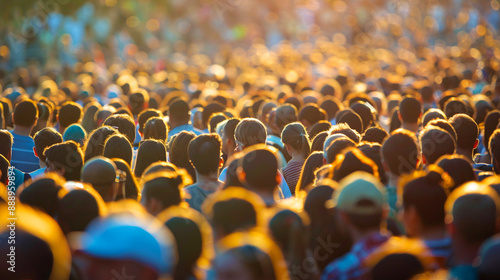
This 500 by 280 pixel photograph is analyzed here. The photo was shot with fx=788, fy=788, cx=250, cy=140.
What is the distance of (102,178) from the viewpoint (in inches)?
242

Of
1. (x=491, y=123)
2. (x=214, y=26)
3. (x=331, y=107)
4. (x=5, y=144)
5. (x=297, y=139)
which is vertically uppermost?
(x=5, y=144)

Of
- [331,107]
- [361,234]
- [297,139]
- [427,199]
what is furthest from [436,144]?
[331,107]

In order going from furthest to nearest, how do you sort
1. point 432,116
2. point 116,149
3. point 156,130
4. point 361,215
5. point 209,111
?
point 209,111 < point 432,116 < point 156,130 < point 116,149 < point 361,215

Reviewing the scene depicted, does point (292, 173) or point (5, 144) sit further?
point (292, 173)

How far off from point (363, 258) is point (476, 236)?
639 mm

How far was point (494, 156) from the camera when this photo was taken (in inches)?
286

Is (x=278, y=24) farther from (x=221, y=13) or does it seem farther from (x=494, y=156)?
(x=494, y=156)

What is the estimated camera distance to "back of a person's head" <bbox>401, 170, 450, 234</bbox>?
4.82 metres

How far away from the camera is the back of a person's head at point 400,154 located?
632 cm

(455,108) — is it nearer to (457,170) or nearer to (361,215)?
(457,170)

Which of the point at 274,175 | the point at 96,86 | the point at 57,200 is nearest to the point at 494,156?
the point at 274,175

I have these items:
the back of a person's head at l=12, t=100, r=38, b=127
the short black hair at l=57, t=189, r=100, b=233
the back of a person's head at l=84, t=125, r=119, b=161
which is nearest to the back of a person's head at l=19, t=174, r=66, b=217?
the short black hair at l=57, t=189, r=100, b=233

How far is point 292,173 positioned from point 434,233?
3590 millimetres

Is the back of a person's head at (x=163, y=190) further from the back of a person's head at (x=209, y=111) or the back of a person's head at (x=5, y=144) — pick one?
the back of a person's head at (x=209, y=111)
